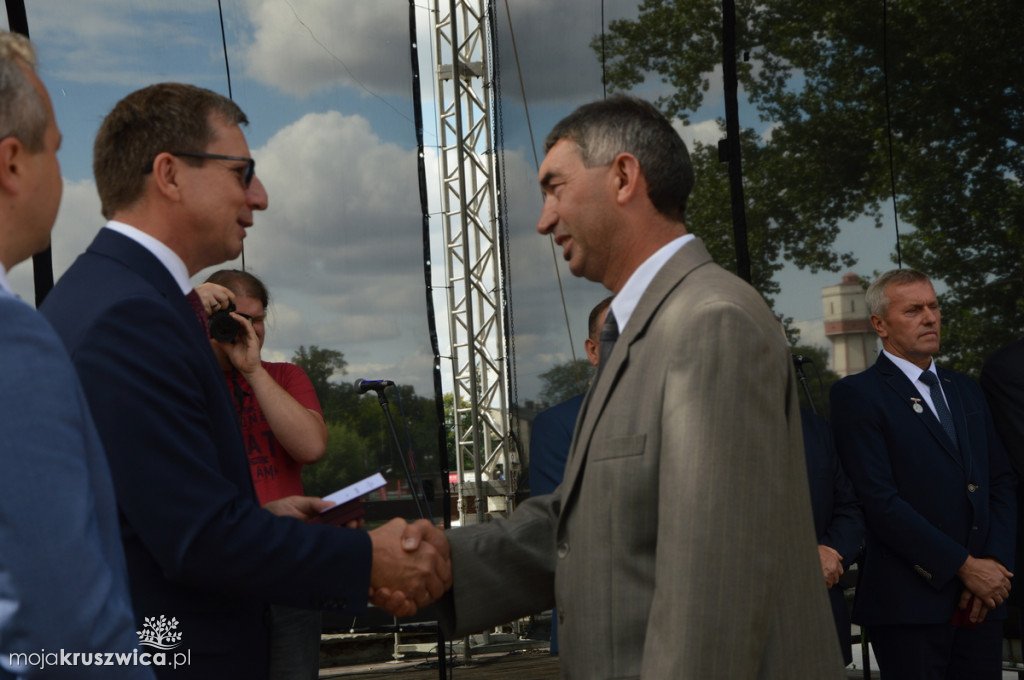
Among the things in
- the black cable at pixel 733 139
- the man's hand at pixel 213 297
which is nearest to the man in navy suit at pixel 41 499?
the man's hand at pixel 213 297

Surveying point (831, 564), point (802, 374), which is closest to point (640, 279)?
point (831, 564)

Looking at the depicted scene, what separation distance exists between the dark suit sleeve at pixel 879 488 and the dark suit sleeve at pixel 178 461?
7.50 ft

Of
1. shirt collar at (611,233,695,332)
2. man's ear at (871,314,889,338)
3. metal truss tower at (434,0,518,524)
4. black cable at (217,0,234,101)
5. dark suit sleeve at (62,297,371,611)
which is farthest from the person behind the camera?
metal truss tower at (434,0,518,524)

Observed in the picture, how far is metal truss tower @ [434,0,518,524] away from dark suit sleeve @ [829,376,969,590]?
374cm

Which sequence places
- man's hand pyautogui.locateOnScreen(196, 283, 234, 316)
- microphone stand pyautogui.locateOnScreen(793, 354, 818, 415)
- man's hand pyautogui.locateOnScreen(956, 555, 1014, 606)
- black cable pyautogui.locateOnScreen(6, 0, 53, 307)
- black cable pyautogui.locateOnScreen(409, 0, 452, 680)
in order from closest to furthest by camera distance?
man's hand pyautogui.locateOnScreen(196, 283, 234, 316), man's hand pyautogui.locateOnScreen(956, 555, 1014, 606), microphone stand pyautogui.locateOnScreen(793, 354, 818, 415), black cable pyautogui.locateOnScreen(6, 0, 53, 307), black cable pyautogui.locateOnScreen(409, 0, 452, 680)

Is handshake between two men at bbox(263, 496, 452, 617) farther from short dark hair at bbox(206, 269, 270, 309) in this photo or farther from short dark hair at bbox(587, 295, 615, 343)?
short dark hair at bbox(587, 295, 615, 343)

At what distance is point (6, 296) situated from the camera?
0.94 meters

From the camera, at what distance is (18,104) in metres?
1.01

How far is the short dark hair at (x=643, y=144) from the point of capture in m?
1.57

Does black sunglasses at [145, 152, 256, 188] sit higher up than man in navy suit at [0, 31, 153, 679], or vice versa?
black sunglasses at [145, 152, 256, 188]

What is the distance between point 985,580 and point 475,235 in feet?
15.7

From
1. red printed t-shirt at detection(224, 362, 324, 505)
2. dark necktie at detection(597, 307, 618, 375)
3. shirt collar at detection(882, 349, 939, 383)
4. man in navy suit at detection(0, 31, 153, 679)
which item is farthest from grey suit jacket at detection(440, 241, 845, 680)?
shirt collar at detection(882, 349, 939, 383)

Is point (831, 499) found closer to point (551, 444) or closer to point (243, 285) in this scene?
point (551, 444)

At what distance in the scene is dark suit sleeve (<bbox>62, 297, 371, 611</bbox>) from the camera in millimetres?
1400
